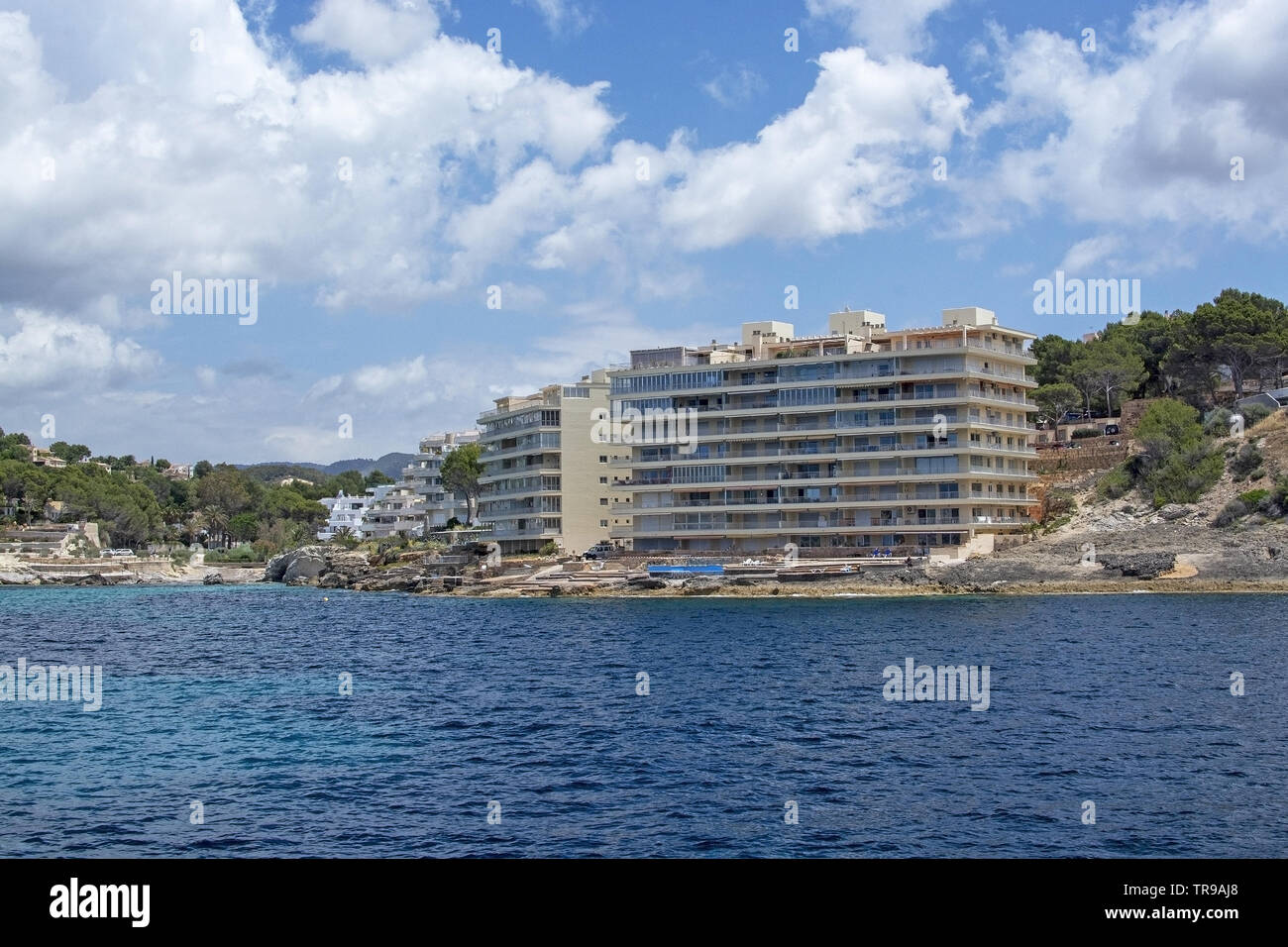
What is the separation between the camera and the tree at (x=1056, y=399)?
150 m

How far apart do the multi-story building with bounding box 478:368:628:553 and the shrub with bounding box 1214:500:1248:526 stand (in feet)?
217

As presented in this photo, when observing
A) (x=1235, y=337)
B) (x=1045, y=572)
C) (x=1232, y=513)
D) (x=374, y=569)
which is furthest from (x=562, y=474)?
(x=1235, y=337)

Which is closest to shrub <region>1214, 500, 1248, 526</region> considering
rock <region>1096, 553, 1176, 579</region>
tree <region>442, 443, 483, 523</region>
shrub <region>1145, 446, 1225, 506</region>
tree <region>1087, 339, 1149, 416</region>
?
shrub <region>1145, 446, 1225, 506</region>

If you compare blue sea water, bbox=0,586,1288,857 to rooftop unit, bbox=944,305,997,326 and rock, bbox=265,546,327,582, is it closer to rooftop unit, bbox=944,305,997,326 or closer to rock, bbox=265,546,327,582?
rooftop unit, bbox=944,305,997,326

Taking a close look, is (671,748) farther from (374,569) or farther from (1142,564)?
(374,569)

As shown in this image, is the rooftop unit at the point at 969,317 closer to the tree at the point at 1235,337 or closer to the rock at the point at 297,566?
the tree at the point at 1235,337

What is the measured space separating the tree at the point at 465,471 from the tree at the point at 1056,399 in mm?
74501

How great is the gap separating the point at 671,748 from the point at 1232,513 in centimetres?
8515

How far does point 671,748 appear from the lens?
121 feet

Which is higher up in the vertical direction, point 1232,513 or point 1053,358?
point 1053,358

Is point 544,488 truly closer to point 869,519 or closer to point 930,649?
point 869,519

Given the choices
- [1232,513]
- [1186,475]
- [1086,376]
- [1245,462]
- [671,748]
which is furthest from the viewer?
[1086,376]

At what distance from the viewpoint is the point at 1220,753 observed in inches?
1320
